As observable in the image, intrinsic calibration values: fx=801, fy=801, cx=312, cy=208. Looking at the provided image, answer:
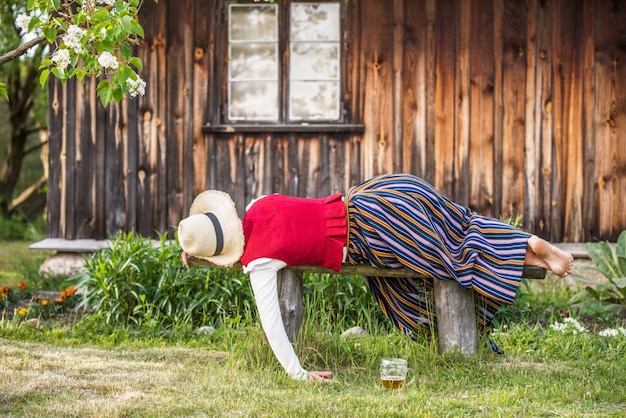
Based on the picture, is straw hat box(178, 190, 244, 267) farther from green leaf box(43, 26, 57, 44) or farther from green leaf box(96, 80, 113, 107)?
green leaf box(43, 26, 57, 44)

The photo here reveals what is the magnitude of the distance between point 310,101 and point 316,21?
762 mm

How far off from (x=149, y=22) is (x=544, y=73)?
12.5 feet

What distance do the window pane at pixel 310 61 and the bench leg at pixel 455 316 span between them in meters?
3.55

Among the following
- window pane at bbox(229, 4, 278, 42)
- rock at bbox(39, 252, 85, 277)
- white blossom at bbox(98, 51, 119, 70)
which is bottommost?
rock at bbox(39, 252, 85, 277)

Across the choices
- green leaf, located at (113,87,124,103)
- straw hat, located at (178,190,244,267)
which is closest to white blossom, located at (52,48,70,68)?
green leaf, located at (113,87,124,103)

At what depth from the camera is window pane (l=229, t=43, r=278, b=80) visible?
7.65 m

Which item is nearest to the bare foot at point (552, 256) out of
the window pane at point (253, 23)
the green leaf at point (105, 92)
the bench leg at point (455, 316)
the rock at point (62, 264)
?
the bench leg at point (455, 316)

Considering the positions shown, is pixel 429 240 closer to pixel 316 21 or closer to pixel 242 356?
pixel 242 356

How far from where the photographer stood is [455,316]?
14.9 feet

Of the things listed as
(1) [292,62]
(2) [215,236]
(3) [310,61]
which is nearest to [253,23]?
(1) [292,62]

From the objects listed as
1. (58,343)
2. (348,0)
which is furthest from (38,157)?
(58,343)

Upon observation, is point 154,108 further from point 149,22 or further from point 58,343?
point 58,343

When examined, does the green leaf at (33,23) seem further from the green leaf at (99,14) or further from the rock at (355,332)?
the rock at (355,332)

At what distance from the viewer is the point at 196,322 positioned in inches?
236
